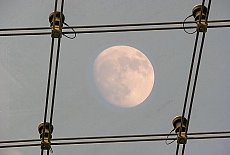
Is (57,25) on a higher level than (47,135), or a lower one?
higher

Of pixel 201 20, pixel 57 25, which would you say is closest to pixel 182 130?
pixel 201 20

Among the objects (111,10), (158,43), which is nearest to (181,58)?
(158,43)

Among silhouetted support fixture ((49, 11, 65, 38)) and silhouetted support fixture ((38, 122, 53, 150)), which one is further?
silhouetted support fixture ((38, 122, 53, 150))

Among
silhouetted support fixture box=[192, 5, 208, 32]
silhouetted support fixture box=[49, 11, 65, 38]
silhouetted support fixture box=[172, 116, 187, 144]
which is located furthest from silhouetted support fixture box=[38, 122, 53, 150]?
silhouetted support fixture box=[192, 5, 208, 32]

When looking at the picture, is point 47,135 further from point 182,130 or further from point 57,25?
point 182,130

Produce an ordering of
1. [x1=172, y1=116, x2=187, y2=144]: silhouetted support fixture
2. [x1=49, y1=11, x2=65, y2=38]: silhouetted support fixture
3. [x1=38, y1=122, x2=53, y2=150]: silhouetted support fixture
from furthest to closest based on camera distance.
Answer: [x1=172, y1=116, x2=187, y2=144]: silhouetted support fixture
[x1=38, y1=122, x2=53, y2=150]: silhouetted support fixture
[x1=49, y1=11, x2=65, y2=38]: silhouetted support fixture

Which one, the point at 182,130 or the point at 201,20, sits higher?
the point at 201,20

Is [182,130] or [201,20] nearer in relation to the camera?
[201,20]

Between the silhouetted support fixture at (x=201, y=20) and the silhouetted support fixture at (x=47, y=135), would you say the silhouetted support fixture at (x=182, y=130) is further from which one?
the silhouetted support fixture at (x=47, y=135)

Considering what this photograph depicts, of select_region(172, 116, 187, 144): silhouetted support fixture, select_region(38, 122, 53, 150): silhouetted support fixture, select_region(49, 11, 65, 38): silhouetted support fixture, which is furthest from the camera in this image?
select_region(172, 116, 187, 144): silhouetted support fixture

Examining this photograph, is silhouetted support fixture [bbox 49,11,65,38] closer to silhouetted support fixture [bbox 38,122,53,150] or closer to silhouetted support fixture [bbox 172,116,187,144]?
silhouetted support fixture [bbox 38,122,53,150]

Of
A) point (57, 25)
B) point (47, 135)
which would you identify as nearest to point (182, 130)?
point (47, 135)

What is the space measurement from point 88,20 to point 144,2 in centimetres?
155

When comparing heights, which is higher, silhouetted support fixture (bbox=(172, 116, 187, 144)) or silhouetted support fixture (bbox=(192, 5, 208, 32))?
silhouetted support fixture (bbox=(192, 5, 208, 32))
